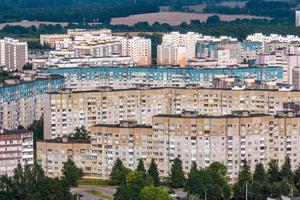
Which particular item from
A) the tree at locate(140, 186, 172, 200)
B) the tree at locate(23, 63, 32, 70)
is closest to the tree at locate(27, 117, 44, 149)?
the tree at locate(140, 186, 172, 200)

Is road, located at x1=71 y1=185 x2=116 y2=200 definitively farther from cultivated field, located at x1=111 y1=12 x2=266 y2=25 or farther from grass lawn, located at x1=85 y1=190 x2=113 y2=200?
cultivated field, located at x1=111 y1=12 x2=266 y2=25

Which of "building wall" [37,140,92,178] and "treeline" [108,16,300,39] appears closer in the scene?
"building wall" [37,140,92,178]

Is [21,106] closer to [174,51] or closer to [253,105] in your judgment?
[253,105]

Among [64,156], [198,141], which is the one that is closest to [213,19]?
[64,156]

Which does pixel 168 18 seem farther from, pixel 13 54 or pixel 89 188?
pixel 89 188

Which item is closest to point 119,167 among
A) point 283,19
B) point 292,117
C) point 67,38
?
point 292,117

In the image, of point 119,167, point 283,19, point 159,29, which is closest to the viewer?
point 119,167
